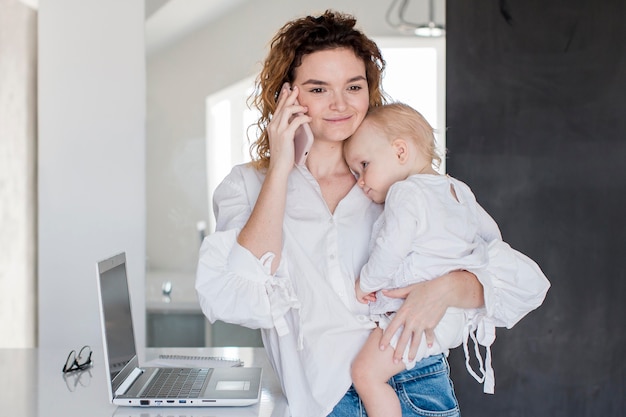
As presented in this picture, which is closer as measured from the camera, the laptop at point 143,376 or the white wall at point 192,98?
the laptop at point 143,376

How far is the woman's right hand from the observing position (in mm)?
2131

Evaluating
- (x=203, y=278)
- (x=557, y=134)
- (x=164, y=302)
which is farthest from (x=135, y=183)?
(x=557, y=134)

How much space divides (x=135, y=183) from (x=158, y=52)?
587 mm

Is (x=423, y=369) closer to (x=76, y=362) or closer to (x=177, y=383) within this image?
(x=177, y=383)

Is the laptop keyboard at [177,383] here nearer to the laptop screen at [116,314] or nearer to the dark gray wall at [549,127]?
the laptop screen at [116,314]

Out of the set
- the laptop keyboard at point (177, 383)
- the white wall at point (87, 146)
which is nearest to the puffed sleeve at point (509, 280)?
the laptop keyboard at point (177, 383)

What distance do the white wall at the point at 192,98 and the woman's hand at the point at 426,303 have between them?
177 cm

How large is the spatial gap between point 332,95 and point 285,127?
0.53 feet

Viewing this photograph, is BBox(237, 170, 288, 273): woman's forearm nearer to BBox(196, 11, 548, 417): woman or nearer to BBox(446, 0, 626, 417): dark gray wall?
BBox(196, 11, 548, 417): woman

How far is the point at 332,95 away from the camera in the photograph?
2.22m

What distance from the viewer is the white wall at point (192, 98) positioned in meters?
3.65

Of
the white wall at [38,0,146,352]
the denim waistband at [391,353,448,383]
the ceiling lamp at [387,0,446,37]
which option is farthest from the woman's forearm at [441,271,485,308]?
the white wall at [38,0,146,352]

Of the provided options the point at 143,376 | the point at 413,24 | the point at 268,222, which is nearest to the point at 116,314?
the point at 143,376

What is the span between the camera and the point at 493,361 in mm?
3689
